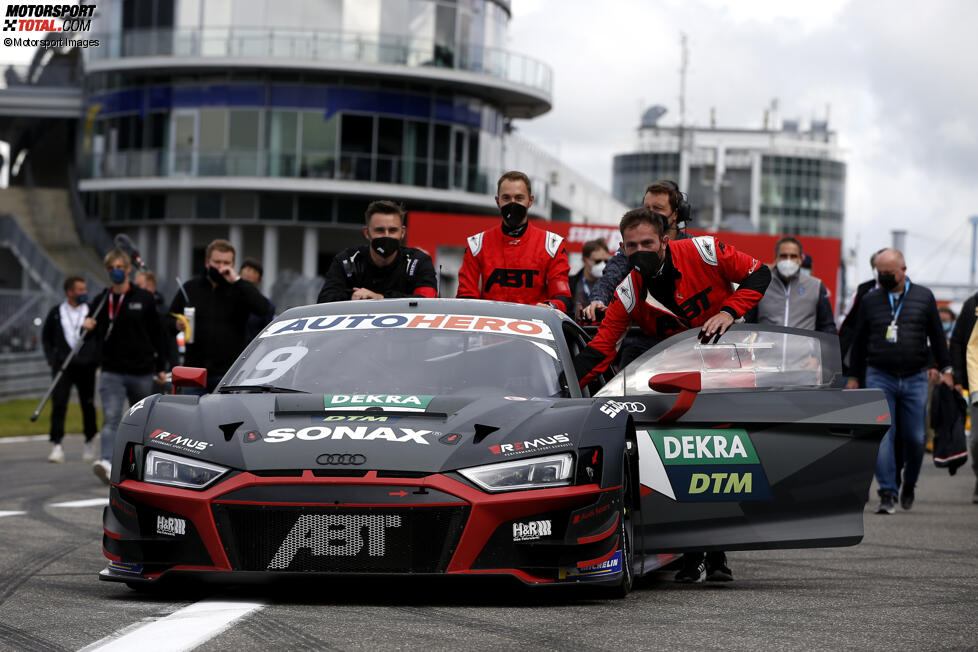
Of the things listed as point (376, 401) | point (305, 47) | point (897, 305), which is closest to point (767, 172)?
point (305, 47)

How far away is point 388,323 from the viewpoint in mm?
7680

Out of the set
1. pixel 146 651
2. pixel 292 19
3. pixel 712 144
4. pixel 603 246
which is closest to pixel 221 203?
pixel 292 19

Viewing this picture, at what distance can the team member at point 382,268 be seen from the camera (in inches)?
372

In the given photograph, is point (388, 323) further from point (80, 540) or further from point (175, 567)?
point (80, 540)

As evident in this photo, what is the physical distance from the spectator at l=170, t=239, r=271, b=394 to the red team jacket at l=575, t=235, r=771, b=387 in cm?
423

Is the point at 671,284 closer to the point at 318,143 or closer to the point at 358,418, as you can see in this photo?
the point at 358,418

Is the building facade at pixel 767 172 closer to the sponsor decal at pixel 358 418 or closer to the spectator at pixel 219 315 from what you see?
the spectator at pixel 219 315

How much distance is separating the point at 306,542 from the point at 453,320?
1825mm

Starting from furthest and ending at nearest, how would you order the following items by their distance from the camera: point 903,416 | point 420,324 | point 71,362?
1. point 71,362
2. point 903,416
3. point 420,324

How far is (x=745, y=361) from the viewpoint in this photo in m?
7.67

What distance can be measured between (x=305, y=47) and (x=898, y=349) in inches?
1669

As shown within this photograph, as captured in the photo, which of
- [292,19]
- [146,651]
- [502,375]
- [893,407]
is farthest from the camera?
[292,19]

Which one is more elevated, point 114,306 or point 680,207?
point 680,207

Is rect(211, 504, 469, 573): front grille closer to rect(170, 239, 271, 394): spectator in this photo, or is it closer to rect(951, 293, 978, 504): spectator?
rect(170, 239, 271, 394): spectator
